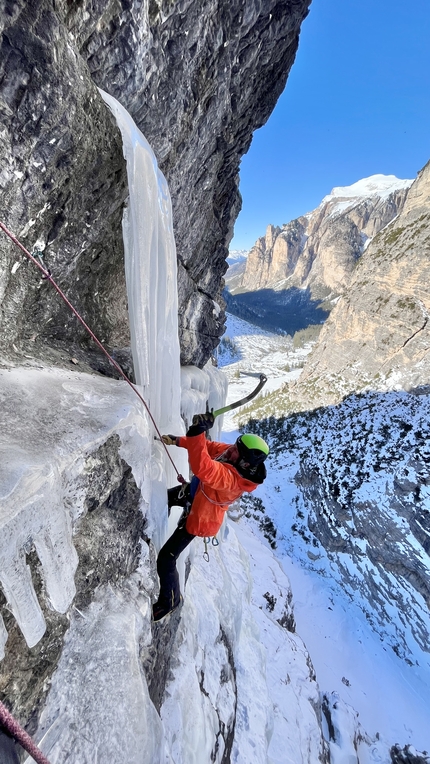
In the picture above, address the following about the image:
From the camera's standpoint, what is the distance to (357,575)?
53.0 feet

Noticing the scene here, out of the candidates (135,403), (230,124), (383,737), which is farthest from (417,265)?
(135,403)

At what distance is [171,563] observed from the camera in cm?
395

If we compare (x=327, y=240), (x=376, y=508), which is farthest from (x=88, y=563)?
(x=327, y=240)

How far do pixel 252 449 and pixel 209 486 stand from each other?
1.97ft

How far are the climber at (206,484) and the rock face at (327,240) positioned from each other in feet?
386

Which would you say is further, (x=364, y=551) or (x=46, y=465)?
(x=364, y=551)

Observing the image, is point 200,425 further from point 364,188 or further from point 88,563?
point 364,188

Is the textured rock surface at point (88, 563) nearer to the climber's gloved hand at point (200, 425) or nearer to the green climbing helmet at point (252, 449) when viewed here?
the climber's gloved hand at point (200, 425)

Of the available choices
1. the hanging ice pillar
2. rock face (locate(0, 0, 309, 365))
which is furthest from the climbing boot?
rock face (locate(0, 0, 309, 365))

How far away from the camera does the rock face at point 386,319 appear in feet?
71.7

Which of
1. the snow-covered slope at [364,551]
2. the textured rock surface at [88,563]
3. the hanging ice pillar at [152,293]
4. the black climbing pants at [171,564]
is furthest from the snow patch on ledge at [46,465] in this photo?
the snow-covered slope at [364,551]

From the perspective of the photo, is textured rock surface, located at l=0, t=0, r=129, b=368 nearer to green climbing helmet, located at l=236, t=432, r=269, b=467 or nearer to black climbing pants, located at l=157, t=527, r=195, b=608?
green climbing helmet, located at l=236, t=432, r=269, b=467

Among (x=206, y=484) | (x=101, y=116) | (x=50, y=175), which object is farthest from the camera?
(x=206, y=484)

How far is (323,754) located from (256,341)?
9992 cm
